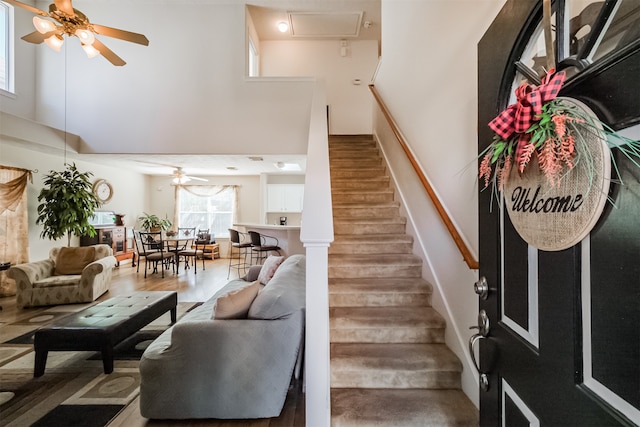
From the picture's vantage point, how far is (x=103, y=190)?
21.5 ft

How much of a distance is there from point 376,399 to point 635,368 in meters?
1.41

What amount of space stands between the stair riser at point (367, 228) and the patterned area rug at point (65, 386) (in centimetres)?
219

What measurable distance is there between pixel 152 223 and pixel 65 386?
627cm

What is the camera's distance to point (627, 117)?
54 cm

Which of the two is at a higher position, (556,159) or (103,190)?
(103,190)

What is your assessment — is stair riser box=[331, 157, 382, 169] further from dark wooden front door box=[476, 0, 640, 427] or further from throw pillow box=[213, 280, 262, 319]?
dark wooden front door box=[476, 0, 640, 427]

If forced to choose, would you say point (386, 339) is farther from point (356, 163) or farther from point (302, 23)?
point (302, 23)

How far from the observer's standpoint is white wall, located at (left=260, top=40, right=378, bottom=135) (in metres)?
6.24

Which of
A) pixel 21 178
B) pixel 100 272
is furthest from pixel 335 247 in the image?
pixel 21 178

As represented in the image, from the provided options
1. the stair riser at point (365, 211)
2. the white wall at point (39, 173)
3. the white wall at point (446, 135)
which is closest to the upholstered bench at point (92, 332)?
the stair riser at point (365, 211)

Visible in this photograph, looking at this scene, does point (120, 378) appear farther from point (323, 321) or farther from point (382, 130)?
point (382, 130)

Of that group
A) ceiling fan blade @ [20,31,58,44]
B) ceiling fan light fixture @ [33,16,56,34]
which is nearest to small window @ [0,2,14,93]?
ceiling fan blade @ [20,31,58,44]

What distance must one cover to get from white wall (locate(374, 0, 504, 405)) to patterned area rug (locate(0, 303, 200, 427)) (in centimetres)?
247

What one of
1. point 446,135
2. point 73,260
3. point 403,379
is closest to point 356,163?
point 446,135
